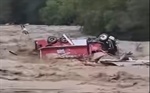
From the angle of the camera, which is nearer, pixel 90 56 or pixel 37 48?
pixel 90 56

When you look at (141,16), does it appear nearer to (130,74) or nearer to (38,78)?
(38,78)

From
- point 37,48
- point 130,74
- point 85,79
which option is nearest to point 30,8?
point 85,79

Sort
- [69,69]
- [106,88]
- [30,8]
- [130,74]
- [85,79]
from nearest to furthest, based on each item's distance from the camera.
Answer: [30,8], [106,88], [85,79], [130,74], [69,69]

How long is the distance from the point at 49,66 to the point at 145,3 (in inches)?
634

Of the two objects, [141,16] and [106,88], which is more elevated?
[141,16]

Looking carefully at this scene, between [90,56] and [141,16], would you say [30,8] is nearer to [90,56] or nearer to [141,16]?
[141,16]

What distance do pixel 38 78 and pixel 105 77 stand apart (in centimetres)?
234

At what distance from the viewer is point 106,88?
13.2 metres

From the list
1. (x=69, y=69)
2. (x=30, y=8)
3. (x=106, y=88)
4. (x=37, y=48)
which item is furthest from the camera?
(x=37, y=48)

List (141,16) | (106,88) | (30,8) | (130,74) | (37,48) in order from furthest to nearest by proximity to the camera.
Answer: (37,48) < (130,74) < (106,88) < (30,8) < (141,16)

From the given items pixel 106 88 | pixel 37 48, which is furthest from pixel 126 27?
pixel 37 48

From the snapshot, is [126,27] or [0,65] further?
[0,65]

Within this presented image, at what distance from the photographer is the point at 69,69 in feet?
58.1

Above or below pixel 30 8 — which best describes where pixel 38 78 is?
below
